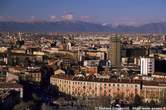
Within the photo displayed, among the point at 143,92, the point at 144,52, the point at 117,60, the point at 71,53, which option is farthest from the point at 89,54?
the point at 143,92

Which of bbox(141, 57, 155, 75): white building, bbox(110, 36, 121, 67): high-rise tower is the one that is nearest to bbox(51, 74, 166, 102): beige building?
bbox(141, 57, 155, 75): white building

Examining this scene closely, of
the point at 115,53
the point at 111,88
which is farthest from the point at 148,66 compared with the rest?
the point at 115,53

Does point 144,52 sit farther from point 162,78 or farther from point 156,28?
point 156,28

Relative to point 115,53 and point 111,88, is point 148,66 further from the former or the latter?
point 115,53

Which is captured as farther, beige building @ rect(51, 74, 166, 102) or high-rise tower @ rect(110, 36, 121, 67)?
high-rise tower @ rect(110, 36, 121, 67)

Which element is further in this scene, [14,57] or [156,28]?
[156,28]

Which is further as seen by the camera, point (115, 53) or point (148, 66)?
point (115, 53)

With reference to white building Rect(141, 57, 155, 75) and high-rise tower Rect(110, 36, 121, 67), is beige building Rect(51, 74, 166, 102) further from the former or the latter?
high-rise tower Rect(110, 36, 121, 67)

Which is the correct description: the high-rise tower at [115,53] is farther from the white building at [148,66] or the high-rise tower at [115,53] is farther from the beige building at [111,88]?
the beige building at [111,88]

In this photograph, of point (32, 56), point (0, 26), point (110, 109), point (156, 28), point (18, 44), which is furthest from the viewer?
point (156, 28)

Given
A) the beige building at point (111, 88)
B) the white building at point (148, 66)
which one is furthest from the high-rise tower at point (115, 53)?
the beige building at point (111, 88)

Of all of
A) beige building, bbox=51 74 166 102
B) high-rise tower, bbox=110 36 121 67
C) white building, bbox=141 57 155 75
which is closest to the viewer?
beige building, bbox=51 74 166 102
